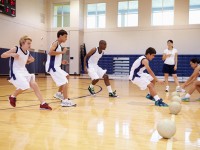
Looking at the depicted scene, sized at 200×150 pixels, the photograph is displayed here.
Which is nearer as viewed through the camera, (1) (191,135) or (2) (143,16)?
(1) (191,135)

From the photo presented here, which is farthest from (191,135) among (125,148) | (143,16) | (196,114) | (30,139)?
(143,16)

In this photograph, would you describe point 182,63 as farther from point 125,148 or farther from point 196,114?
point 125,148

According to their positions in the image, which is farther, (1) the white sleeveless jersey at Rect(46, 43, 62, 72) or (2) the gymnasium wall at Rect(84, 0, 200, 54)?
(2) the gymnasium wall at Rect(84, 0, 200, 54)

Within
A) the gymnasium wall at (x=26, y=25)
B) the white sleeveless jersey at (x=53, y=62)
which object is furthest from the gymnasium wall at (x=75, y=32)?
the white sleeveless jersey at (x=53, y=62)

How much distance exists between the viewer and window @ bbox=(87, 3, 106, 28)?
751 inches

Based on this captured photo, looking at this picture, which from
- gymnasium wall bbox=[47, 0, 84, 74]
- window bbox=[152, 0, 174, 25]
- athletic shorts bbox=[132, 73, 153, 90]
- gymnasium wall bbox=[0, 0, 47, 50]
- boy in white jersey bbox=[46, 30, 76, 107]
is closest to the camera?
boy in white jersey bbox=[46, 30, 76, 107]

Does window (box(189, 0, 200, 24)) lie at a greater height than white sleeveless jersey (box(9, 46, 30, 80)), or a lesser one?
greater

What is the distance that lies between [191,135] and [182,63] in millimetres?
14286

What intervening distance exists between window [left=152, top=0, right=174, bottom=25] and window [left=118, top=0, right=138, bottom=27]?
4.32 feet

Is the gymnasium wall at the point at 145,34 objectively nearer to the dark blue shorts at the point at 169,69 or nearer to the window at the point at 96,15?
the window at the point at 96,15

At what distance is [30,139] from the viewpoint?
291 centimetres

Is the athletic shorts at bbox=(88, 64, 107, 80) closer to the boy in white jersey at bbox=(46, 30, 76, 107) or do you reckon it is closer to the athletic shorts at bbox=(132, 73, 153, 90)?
the athletic shorts at bbox=(132, 73, 153, 90)

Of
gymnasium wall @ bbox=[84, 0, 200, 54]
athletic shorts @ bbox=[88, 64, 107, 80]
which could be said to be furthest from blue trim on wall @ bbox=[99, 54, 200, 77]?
athletic shorts @ bbox=[88, 64, 107, 80]

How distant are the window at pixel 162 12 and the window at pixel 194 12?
1244 mm
